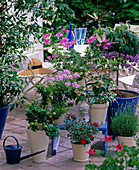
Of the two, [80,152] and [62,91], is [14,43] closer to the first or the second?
[62,91]

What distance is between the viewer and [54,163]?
11.3 ft

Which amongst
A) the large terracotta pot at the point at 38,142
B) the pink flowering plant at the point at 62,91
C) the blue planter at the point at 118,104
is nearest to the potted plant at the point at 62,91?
the pink flowering plant at the point at 62,91

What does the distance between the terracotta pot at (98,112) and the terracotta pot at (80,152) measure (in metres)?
0.44

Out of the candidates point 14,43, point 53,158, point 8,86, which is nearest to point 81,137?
point 53,158

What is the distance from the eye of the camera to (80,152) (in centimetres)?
348

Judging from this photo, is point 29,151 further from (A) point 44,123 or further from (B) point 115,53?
(B) point 115,53

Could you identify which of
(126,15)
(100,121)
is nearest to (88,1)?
(126,15)

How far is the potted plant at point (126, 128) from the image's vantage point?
3.76m

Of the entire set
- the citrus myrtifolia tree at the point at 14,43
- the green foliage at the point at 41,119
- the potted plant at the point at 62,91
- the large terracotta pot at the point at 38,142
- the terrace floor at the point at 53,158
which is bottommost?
the terrace floor at the point at 53,158

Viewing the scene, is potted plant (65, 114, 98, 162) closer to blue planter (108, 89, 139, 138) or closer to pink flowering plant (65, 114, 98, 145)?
pink flowering plant (65, 114, 98, 145)

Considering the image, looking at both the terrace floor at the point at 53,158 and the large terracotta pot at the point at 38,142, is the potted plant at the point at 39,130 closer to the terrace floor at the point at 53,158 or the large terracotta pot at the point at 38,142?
the large terracotta pot at the point at 38,142

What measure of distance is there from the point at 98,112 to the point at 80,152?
0.55 m

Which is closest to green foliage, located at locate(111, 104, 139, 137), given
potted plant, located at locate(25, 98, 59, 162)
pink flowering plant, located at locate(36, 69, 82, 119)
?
pink flowering plant, located at locate(36, 69, 82, 119)

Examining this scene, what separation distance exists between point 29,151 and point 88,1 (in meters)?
6.25
